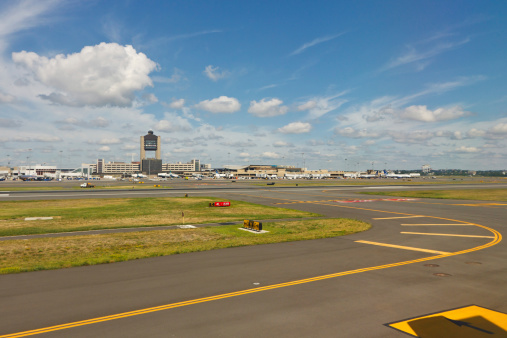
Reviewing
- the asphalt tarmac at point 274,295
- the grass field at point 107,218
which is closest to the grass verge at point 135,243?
the asphalt tarmac at point 274,295

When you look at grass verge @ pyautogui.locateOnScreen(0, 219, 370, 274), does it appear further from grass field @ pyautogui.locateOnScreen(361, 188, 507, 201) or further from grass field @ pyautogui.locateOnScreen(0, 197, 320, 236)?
grass field @ pyautogui.locateOnScreen(361, 188, 507, 201)

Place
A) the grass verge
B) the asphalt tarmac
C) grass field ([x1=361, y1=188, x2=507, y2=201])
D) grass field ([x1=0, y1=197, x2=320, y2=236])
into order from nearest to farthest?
the asphalt tarmac, the grass verge, grass field ([x1=0, y1=197, x2=320, y2=236]), grass field ([x1=361, y1=188, x2=507, y2=201])

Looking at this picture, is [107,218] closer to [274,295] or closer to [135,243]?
[135,243]

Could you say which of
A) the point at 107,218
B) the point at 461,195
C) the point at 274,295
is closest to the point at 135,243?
the point at 274,295

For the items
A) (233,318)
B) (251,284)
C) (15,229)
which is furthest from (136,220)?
(233,318)

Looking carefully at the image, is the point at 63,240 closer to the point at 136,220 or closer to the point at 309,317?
the point at 136,220

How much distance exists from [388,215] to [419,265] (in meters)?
23.6

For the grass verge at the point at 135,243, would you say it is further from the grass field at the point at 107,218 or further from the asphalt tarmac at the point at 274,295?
the grass field at the point at 107,218

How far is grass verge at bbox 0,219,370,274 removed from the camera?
61.9 feet

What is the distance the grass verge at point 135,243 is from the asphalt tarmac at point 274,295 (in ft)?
5.37

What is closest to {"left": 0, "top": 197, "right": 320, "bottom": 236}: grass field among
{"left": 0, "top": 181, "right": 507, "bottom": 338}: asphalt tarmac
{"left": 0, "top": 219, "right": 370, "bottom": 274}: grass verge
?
{"left": 0, "top": 219, "right": 370, "bottom": 274}: grass verge

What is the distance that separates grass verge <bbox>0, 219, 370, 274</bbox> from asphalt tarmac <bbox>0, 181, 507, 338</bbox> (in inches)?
64.4

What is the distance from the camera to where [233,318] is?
1099cm

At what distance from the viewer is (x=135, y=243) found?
24.1 m
